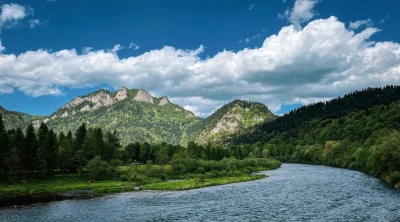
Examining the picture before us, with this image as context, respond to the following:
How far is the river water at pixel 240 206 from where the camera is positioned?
64.8 meters

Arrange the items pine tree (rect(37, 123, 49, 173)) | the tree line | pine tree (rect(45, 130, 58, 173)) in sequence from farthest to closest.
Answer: pine tree (rect(45, 130, 58, 173))
pine tree (rect(37, 123, 49, 173))
the tree line

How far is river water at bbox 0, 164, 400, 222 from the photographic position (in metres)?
64.8

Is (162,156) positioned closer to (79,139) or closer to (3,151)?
(79,139)

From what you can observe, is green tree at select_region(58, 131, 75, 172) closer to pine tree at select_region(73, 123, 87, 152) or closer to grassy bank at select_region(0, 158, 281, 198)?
grassy bank at select_region(0, 158, 281, 198)

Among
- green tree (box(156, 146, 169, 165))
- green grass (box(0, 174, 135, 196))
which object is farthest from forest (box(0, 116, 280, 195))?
green tree (box(156, 146, 169, 165))

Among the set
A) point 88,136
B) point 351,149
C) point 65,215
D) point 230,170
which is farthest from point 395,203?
point 88,136

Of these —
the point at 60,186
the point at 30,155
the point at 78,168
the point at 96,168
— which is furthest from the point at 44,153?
the point at 78,168

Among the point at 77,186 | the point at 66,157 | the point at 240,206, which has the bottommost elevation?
the point at 240,206

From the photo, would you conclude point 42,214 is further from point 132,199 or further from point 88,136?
point 88,136

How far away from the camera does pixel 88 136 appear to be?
523ft

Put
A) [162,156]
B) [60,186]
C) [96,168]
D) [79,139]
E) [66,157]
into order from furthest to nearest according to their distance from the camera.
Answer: [162,156], [79,139], [66,157], [96,168], [60,186]

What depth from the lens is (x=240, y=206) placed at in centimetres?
7625

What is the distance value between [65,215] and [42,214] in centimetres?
559

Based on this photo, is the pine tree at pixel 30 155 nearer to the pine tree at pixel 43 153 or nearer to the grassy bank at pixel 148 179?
the pine tree at pixel 43 153
